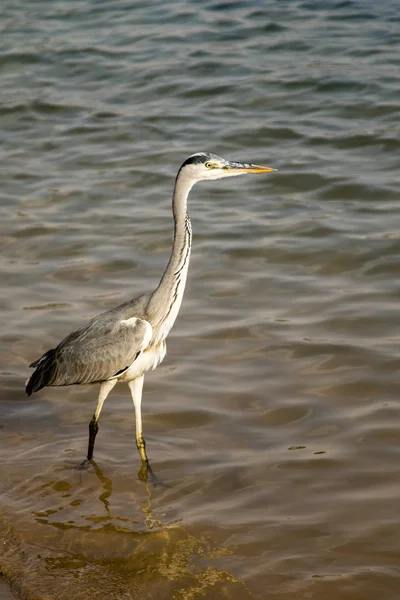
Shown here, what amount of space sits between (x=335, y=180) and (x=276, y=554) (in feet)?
19.9

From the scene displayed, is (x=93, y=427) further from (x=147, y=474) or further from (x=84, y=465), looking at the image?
(x=147, y=474)

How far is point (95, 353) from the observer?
20.0ft

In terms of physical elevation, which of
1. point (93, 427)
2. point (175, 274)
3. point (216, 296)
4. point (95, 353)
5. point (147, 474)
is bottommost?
point (147, 474)

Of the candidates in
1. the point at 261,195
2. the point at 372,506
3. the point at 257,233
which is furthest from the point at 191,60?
the point at 372,506

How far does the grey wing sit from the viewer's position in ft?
19.6

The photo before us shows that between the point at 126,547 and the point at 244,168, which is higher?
the point at 244,168

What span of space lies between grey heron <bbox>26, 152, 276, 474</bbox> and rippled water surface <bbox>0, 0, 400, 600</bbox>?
50 centimetres

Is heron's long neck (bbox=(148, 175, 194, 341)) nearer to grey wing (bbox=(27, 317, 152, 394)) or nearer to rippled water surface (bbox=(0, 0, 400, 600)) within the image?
grey wing (bbox=(27, 317, 152, 394))

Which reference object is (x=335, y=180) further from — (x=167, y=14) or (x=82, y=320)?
(x=167, y=14)

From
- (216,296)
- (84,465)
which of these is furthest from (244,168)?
(216,296)

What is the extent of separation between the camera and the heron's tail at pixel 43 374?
20.8 feet

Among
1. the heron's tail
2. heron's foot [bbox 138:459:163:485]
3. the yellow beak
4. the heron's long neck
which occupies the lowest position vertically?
heron's foot [bbox 138:459:163:485]

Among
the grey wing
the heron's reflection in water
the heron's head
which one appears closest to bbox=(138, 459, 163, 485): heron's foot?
the heron's reflection in water

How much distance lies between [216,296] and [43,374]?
2449 mm
